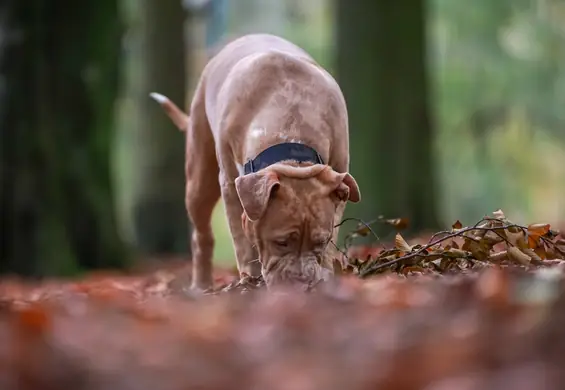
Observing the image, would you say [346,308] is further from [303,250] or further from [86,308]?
[303,250]

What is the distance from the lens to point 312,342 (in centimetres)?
208

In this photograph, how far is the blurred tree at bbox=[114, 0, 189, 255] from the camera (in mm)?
11602

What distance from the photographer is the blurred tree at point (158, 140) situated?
38.1 feet

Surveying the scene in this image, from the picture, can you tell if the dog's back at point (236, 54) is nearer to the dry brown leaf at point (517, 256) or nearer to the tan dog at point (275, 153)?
the tan dog at point (275, 153)

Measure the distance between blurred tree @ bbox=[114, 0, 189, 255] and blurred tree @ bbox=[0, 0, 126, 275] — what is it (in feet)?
7.47

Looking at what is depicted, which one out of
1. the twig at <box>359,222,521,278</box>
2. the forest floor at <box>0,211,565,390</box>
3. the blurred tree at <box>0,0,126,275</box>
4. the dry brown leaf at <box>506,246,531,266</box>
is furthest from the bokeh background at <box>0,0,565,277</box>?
the forest floor at <box>0,211,565,390</box>

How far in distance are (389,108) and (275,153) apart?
533 cm

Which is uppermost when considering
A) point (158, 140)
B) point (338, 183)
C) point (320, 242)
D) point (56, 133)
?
point (338, 183)

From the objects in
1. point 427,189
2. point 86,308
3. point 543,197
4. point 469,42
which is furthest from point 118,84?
point 543,197

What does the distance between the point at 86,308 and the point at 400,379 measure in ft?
4.68

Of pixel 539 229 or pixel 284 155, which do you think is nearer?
pixel 539 229

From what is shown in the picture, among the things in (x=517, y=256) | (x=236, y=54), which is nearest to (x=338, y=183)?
(x=517, y=256)

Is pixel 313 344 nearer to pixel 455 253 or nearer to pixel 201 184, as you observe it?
pixel 455 253

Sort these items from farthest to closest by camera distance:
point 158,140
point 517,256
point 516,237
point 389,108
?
point 158,140, point 389,108, point 516,237, point 517,256
